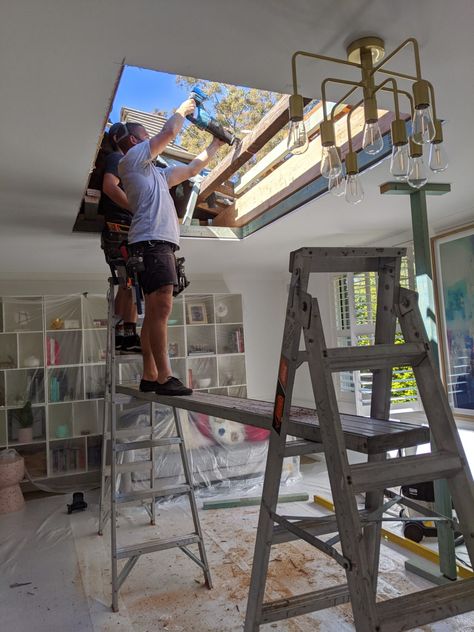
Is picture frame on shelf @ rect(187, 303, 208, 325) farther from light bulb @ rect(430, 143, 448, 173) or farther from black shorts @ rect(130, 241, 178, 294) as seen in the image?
light bulb @ rect(430, 143, 448, 173)

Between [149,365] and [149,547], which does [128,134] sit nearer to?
[149,365]

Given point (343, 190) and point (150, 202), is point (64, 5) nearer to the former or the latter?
point (150, 202)

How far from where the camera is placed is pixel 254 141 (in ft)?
8.45

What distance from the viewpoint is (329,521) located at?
148 centimetres

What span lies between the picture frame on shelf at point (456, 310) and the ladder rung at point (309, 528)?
255cm

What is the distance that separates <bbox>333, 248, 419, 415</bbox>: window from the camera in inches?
169

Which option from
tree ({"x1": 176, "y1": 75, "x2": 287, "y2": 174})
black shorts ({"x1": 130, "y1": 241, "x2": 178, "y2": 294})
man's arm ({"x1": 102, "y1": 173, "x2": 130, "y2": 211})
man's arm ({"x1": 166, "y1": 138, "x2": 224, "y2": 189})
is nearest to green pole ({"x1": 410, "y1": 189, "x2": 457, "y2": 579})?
tree ({"x1": 176, "y1": 75, "x2": 287, "y2": 174})

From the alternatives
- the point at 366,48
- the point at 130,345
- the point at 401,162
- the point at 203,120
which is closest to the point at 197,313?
the point at 130,345

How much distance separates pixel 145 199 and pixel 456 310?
103 inches

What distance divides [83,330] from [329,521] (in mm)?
4160

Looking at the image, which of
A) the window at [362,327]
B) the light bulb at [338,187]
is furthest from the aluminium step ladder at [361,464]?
the window at [362,327]

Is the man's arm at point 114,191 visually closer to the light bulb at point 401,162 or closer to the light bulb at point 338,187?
the light bulb at point 338,187

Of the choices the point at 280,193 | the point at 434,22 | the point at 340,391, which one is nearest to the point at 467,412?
the point at 340,391

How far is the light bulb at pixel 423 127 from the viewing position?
1.50m
